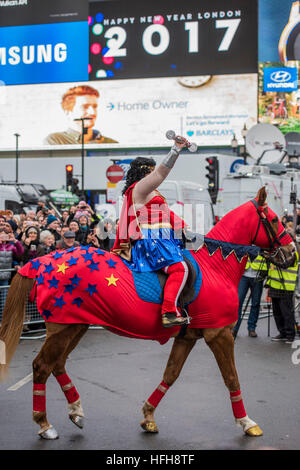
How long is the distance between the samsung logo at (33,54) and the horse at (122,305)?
4313cm

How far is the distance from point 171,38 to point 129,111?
5910mm

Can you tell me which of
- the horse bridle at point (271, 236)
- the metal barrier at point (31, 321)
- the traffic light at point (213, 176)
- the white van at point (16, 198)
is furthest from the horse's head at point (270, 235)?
the traffic light at point (213, 176)

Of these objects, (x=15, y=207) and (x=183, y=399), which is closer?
(x=183, y=399)

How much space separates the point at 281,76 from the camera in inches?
1742

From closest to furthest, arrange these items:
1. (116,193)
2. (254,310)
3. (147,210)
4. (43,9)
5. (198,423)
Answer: (147,210), (198,423), (254,310), (116,193), (43,9)

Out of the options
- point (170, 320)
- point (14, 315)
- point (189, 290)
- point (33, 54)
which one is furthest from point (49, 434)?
point (33, 54)

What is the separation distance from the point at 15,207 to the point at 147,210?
1786 cm

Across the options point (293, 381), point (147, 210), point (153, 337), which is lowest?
point (293, 381)

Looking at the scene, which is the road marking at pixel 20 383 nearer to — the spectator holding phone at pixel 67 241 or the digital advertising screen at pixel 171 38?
the spectator holding phone at pixel 67 241

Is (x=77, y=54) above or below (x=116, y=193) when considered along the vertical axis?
above

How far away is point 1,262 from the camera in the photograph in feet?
34.3

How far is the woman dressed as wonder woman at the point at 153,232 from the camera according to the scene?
5.07 meters

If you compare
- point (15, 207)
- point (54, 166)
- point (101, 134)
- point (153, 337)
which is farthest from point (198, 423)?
point (101, 134)

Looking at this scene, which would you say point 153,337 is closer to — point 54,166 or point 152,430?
point 152,430
